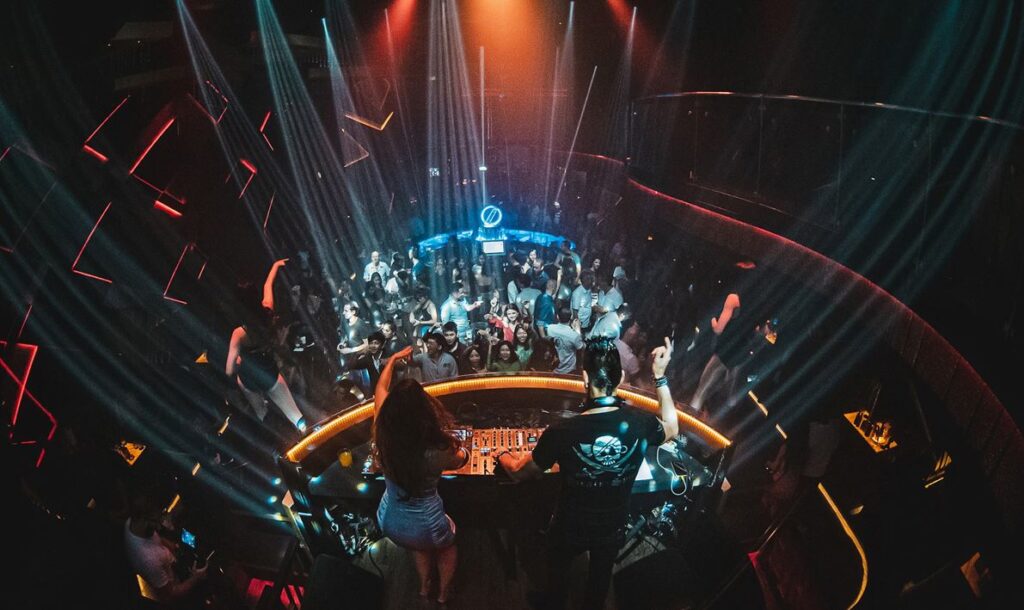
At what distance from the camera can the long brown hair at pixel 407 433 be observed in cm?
228

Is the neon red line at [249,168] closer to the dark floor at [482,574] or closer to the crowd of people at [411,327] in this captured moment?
the crowd of people at [411,327]

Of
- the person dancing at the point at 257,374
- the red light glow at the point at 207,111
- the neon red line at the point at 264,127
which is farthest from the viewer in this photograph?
the neon red line at the point at 264,127

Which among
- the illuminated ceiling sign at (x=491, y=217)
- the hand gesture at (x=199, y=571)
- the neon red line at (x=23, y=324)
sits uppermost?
the neon red line at (x=23, y=324)

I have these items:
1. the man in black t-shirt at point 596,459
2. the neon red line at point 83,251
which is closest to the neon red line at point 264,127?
the neon red line at point 83,251

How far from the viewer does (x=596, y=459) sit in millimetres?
2146

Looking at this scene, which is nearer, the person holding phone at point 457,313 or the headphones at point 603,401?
the headphones at point 603,401

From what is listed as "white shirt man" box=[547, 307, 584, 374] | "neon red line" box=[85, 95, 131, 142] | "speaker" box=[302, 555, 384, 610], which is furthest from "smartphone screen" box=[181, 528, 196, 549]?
"neon red line" box=[85, 95, 131, 142]

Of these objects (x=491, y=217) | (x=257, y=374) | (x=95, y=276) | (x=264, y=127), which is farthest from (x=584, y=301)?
(x=491, y=217)

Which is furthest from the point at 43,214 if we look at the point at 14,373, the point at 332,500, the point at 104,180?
the point at 332,500

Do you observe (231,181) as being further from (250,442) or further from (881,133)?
(881,133)

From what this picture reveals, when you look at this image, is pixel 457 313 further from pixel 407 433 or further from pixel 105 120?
pixel 105 120

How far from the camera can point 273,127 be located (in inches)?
417

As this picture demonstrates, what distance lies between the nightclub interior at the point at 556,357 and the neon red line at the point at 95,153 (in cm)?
10

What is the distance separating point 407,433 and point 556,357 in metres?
3.13
